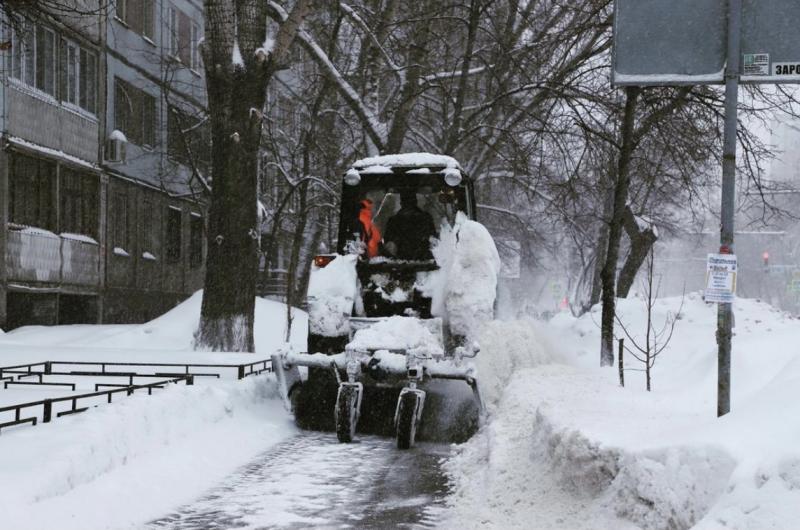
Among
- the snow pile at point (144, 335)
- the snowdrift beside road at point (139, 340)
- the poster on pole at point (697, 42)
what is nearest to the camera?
the poster on pole at point (697, 42)

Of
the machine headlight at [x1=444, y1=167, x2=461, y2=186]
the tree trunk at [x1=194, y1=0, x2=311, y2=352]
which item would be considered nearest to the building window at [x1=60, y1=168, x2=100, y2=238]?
the tree trunk at [x1=194, y1=0, x2=311, y2=352]

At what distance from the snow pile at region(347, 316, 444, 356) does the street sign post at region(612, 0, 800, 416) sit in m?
3.52

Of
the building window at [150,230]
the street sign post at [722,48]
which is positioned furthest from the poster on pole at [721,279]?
the building window at [150,230]

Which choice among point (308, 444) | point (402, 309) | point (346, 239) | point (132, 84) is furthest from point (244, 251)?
point (132, 84)

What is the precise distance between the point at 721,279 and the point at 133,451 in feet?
15.5

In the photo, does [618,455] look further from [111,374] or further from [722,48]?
[111,374]

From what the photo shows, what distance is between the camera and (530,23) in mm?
17359

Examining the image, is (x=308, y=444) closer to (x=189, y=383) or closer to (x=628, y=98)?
(x=189, y=383)

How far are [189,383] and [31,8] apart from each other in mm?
4028

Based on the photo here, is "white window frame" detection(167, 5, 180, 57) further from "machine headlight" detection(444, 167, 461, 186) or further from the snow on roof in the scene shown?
"machine headlight" detection(444, 167, 461, 186)

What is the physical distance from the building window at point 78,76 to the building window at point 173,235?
676cm

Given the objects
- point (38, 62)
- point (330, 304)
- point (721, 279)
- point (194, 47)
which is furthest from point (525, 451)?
point (194, 47)

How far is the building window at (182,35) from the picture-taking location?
30.2 meters

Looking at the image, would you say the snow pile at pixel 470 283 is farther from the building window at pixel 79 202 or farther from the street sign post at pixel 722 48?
the building window at pixel 79 202
